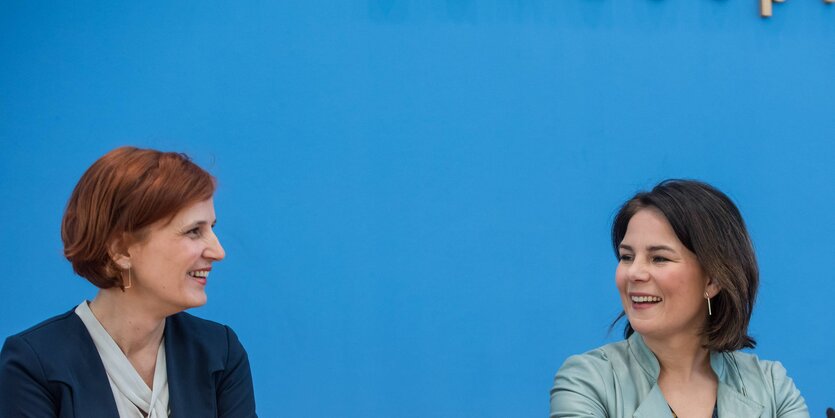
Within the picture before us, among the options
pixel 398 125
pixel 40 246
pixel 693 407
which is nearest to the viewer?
pixel 693 407

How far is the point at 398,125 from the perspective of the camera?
3480mm

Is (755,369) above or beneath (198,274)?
beneath

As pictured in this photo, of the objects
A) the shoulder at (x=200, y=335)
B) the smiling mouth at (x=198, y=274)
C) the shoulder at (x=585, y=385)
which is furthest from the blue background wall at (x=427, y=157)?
the shoulder at (x=585, y=385)

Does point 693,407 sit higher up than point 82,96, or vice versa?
point 82,96

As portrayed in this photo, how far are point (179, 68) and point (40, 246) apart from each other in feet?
2.29

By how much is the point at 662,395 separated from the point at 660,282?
281mm

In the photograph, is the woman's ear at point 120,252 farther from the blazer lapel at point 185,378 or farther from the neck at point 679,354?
the neck at point 679,354

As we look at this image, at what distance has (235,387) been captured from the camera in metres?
2.57

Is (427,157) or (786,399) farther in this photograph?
(427,157)

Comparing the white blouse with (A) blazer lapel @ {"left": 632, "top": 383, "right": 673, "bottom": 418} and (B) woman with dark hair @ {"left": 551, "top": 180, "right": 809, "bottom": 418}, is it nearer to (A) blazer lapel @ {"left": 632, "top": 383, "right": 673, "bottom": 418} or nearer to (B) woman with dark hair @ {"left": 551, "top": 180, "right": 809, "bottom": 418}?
(B) woman with dark hair @ {"left": 551, "top": 180, "right": 809, "bottom": 418}

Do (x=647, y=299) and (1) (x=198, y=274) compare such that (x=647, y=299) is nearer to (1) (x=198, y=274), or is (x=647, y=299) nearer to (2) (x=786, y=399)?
(2) (x=786, y=399)

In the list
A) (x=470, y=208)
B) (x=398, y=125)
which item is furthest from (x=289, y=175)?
(x=470, y=208)

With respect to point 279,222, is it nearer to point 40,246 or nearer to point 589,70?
point 40,246

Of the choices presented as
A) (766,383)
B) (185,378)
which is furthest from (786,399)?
(185,378)
